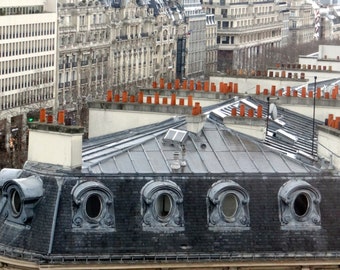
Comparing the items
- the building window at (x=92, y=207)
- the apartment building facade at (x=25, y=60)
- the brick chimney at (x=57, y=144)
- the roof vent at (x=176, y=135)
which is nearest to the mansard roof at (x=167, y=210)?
the building window at (x=92, y=207)

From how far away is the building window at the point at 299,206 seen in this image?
4750 centimetres

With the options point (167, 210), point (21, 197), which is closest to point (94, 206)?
point (21, 197)

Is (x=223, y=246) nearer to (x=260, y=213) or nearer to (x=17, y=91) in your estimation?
(x=260, y=213)

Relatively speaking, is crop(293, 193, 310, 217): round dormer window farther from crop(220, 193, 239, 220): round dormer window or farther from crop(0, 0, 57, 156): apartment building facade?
→ crop(0, 0, 57, 156): apartment building facade

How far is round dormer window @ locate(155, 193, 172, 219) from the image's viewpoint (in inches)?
1817

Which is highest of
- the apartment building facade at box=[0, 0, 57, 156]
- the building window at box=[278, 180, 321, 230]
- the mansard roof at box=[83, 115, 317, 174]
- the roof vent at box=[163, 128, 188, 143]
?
the roof vent at box=[163, 128, 188, 143]

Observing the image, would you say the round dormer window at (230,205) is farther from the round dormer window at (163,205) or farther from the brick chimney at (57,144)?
the brick chimney at (57,144)

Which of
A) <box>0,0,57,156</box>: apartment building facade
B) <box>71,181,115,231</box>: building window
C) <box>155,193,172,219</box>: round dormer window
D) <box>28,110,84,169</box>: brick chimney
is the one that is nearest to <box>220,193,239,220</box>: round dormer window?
<box>155,193,172,219</box>: round dormer window

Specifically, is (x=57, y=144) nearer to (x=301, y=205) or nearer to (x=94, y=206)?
(x=94, y=206)

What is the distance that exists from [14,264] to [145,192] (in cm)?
470

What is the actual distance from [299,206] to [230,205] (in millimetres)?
2368

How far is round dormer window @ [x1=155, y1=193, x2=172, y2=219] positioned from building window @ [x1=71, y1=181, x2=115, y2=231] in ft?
4.89

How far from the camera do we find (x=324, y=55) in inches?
5153

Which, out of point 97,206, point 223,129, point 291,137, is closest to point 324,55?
point 291,137
